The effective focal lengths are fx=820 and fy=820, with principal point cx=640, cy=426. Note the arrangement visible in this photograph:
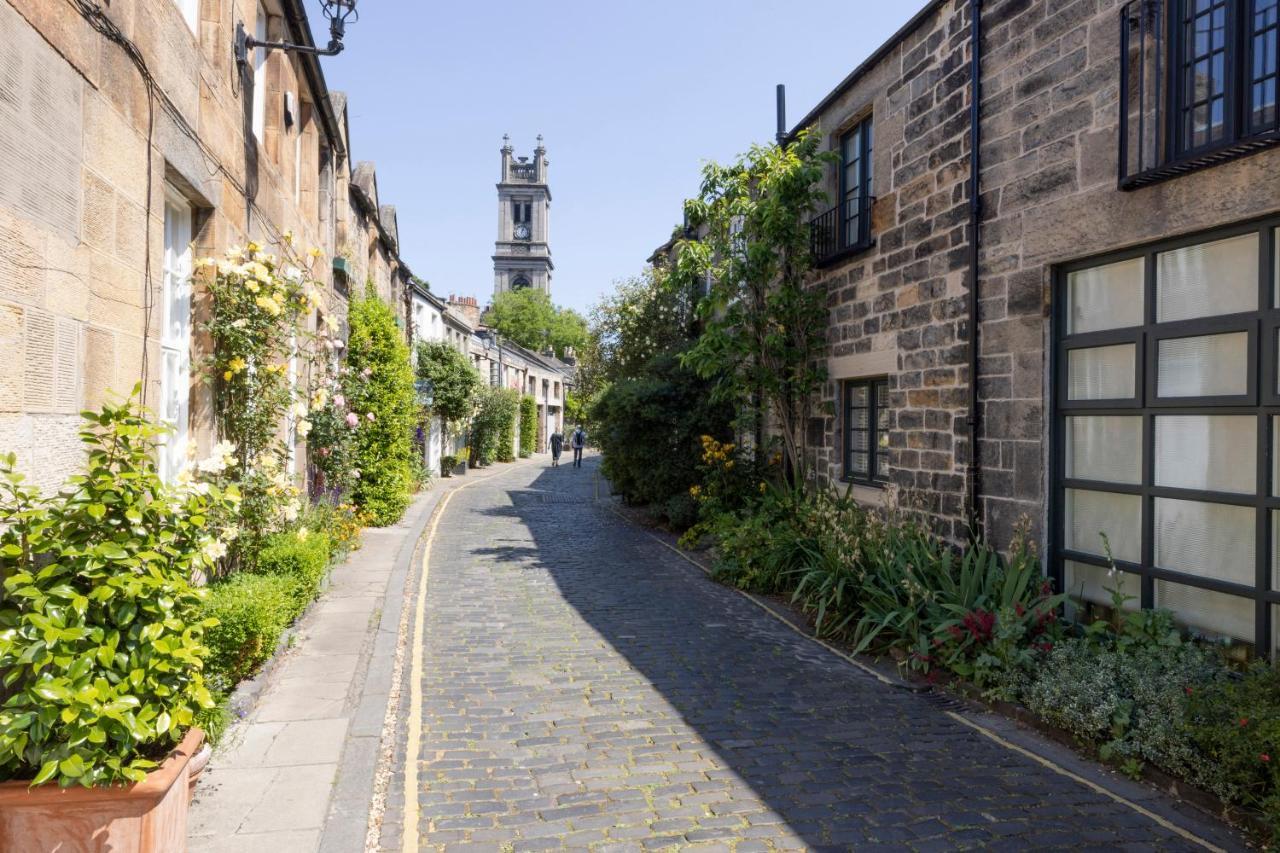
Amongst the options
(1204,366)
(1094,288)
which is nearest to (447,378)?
(1094,288)

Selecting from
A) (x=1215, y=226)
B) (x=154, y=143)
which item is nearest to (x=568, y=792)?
(x=154, y=143)

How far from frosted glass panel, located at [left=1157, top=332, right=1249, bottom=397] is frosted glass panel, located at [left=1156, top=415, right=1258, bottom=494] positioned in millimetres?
181

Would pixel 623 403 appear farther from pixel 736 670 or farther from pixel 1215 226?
pixel 1215 226

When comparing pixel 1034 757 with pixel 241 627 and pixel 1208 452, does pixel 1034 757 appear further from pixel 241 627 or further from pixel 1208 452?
pixel 241 627

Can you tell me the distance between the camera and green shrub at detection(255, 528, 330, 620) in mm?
7461

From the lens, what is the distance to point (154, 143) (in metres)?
5.13

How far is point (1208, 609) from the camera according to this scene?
536 centimetres

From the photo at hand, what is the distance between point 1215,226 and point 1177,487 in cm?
173

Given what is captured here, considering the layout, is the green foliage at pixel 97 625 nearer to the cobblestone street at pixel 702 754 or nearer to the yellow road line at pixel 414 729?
the yellow road line at pixel 414 729

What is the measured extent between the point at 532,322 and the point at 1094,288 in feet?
260

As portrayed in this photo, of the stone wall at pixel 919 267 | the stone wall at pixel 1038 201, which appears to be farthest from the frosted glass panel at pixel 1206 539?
the stone wall at pixel 919 267

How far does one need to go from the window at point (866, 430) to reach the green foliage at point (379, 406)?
24.3ft

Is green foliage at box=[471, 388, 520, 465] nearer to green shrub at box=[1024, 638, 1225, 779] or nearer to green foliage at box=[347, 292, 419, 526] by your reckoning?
green foliage at box=[347, 292, 419, 526]

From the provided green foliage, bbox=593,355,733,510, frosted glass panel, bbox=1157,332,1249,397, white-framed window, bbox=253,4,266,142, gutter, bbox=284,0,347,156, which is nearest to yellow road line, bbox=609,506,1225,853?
frosted glass panel, bbox=1157,332,1249,397
